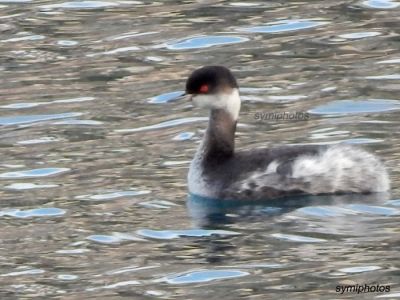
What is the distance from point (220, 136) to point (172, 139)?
4.56 feet

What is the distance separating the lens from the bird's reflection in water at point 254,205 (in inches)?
442

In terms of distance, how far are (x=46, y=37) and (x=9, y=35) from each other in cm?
39

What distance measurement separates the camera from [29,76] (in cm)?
1562

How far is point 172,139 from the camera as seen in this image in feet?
43.7

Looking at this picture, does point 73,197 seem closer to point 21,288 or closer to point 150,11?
point 21,288

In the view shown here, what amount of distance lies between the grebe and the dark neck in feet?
0.34

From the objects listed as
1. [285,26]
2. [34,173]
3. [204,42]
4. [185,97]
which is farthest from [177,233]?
[285,26]

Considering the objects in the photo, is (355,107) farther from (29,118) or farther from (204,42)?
(204,42)

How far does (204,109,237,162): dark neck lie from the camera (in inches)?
470

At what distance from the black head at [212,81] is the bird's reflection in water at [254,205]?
0.76 m

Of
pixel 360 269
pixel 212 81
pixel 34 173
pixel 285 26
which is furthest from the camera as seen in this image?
pixel 285 26

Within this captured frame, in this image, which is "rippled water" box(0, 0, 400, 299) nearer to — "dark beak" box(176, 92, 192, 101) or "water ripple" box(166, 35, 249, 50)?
"water ripple" box(166, 35, 249, 50)

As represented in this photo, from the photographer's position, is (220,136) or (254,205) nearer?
(254,205)

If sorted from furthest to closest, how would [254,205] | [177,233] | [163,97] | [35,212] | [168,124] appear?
1. [163,97]
2. [168,124]
3. [254,205]
4. [35,212]
5. [177,233]
